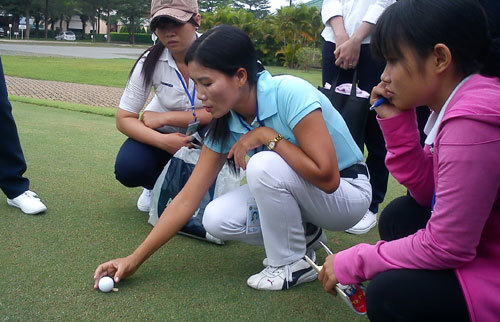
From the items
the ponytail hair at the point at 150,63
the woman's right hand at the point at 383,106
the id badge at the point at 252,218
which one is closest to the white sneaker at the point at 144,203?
the ponytail hair at the point at 150,63

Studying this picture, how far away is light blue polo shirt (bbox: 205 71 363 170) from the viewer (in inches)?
88.7

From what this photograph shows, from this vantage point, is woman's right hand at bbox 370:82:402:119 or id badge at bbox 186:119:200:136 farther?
id badge at bbox 186:119:200:136

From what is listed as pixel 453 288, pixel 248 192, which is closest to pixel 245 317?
pixel 248 192

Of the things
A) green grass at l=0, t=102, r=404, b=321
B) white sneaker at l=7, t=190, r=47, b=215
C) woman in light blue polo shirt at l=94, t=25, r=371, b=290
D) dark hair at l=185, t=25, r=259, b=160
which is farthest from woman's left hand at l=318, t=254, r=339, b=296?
white sneaker at l=7, t=190, r=47, b=215

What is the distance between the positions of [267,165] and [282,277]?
52 centimetres

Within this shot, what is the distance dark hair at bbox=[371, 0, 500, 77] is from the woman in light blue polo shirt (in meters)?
0.70

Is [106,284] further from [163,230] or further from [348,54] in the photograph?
[348,54]

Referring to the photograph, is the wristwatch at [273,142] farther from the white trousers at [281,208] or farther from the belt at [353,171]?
the belt at [353,171]

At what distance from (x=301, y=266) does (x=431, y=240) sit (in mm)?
1012

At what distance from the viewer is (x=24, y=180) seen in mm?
3365

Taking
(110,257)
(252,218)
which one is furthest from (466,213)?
(110,257)

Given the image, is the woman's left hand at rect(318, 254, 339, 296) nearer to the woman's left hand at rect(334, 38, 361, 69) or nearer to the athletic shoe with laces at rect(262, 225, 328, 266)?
the athletic shoe with laces at rect(262, 225, 328, 266)

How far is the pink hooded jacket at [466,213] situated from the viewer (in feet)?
4.56

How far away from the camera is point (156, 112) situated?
334 centimetres
